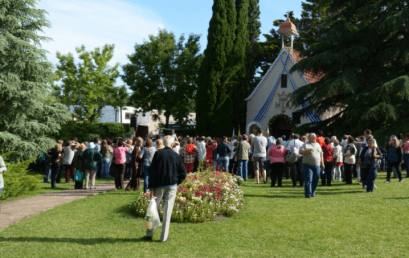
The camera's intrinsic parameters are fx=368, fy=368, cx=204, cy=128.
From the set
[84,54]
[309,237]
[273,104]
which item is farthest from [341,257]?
[84,54]

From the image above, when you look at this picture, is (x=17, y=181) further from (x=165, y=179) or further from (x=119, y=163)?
(x=165, y=179)

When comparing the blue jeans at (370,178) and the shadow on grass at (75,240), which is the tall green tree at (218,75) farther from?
the shadow on grass at (75,240)

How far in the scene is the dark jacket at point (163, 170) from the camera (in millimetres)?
6355

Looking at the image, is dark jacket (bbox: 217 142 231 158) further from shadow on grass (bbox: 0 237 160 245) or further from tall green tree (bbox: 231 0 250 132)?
tall green tree (bbox: 231 0 250 132)

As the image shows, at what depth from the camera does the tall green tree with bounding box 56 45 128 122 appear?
119 feet

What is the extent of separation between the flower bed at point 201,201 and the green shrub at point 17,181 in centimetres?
495

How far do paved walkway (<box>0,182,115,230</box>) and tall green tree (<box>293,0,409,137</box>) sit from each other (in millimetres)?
14059

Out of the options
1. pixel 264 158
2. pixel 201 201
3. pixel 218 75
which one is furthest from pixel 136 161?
pixel 218 75

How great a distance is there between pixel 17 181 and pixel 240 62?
2289 cm

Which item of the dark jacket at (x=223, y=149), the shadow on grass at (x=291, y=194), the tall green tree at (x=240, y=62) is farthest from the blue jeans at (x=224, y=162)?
the tall green tree at (x=240, y=62)

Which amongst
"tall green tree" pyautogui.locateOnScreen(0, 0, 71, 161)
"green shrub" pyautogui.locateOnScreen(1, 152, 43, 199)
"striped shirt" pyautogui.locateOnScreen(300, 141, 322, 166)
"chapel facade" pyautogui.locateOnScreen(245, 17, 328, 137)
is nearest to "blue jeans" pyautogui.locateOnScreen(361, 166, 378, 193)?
"striped shirt" pyautogui.locateOnScreen(300, 141, 322, 166)

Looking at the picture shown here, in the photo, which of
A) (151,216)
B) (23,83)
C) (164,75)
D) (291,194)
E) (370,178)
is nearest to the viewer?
(151,216)

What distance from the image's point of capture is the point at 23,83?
17.4m

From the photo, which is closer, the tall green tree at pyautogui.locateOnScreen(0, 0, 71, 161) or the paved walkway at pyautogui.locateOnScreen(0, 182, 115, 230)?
the paved walkway at pyautogui.locateOnScreen(0, 182, 115, 230)
